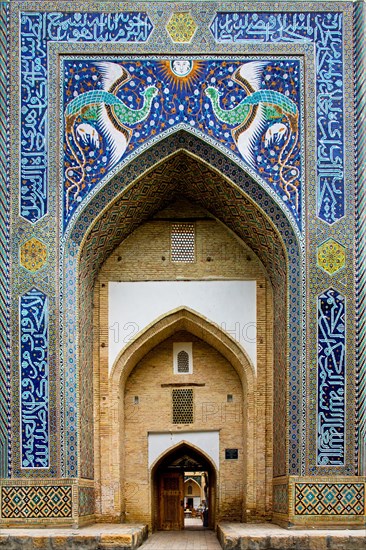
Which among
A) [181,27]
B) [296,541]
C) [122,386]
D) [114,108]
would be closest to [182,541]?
[122,386]

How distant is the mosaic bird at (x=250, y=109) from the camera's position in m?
10.6

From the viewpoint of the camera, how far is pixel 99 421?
11.6 m

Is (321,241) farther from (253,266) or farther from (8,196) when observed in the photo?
(8,196)

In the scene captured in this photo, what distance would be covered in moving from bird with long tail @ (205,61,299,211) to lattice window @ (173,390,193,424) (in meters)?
3.72

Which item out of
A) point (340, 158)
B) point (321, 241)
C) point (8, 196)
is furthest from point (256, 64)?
point (8, 196)

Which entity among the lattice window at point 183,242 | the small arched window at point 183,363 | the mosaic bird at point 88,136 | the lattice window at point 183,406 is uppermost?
the mosaic bird at point 88,136

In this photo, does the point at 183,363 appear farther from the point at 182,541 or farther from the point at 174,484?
the point at 174,484

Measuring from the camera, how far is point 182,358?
40.4 ft

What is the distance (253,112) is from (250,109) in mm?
55

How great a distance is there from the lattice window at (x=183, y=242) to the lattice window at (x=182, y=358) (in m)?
1.34

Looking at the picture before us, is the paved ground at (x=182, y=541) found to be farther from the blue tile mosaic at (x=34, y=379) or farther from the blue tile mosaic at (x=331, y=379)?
the blue tile mosaic at (x=331, y=379)

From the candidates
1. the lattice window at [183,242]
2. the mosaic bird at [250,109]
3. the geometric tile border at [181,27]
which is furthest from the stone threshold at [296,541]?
the geometric tile border at [181,27]

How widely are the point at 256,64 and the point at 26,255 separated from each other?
12.7 ft

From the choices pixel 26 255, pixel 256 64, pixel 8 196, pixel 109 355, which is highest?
pixel 256 64
